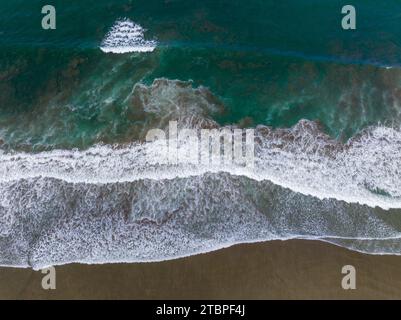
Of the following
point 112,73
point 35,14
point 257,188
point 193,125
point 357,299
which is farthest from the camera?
point 35,14

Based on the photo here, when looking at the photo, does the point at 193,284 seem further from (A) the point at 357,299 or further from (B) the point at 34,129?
(B) the point at 34,129

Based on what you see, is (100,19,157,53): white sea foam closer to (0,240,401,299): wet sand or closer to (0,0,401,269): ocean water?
(0,0,401,269): ocean water

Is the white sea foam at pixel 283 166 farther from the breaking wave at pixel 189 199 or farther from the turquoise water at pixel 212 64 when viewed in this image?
the turquoise water at pixel 212 64

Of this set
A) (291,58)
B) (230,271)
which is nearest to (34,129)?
(230,271)

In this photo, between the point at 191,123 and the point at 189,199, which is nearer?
the point at 189,199
